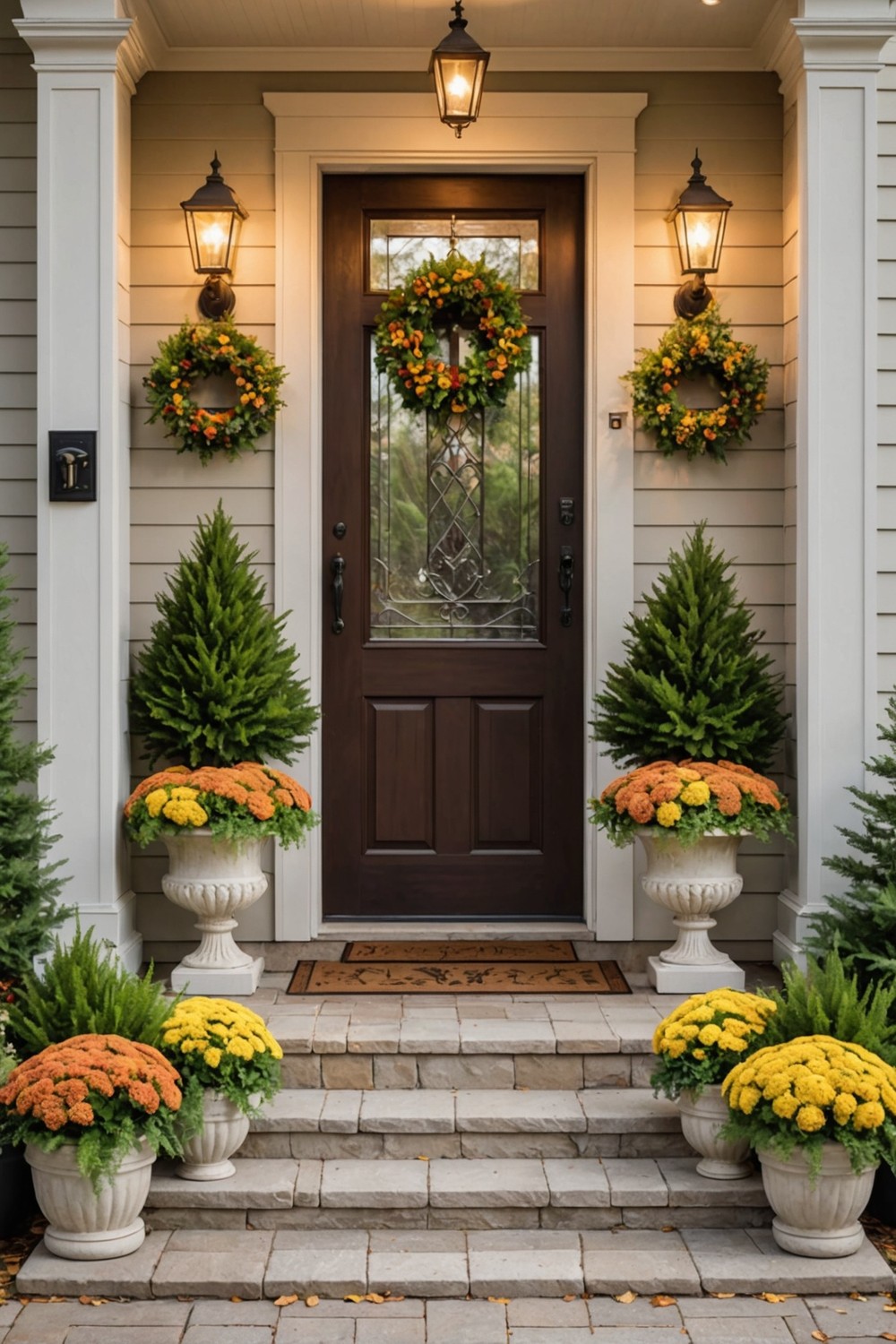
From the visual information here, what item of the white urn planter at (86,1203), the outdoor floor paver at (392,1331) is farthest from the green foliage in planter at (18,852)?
the outdoor floor paver at (392,1331)

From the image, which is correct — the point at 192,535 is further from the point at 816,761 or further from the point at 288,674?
the point at 816,761

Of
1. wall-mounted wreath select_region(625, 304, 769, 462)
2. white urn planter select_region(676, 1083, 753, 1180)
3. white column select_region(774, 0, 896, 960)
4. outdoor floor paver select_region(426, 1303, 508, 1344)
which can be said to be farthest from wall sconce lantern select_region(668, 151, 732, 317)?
outdoor floor paver select_region(426, 1303, 508, 1344)

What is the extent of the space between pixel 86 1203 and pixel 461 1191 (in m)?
0.88

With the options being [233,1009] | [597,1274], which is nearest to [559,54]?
[233,1009]

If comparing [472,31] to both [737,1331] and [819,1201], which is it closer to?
[819,1201]

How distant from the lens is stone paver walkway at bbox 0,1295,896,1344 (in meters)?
3.07

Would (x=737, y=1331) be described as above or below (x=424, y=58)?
below

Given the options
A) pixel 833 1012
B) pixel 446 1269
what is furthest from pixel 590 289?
pixel 446 1269

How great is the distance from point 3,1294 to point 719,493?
318cm

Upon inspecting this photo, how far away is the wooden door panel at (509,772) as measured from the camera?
16.4ft

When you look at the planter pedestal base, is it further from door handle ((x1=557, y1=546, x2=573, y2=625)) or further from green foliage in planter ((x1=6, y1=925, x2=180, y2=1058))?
green foliage in planter ((x1=6, y1=925, x2=180, y2=1058))

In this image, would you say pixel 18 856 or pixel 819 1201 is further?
pixel 18 856

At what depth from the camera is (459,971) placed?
4.60m

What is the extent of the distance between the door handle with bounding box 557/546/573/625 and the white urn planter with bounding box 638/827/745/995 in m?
0.90
